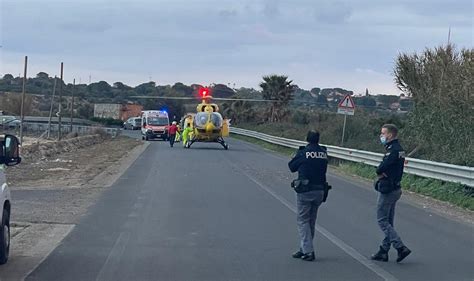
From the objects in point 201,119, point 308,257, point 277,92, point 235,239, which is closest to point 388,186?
point 308,257

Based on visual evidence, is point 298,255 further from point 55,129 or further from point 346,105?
point 55,129

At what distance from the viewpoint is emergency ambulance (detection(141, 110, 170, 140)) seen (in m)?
65.2

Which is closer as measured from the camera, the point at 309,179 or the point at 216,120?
the point at 309,179

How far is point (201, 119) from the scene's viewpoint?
156 feet

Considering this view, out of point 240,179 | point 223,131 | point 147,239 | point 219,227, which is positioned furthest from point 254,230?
point 223,131

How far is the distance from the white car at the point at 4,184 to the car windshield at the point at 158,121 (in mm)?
55347

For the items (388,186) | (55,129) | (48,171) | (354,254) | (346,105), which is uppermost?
(346,105)

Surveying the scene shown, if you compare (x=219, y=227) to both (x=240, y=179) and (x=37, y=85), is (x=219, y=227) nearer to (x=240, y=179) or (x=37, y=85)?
(x=240, y=179)

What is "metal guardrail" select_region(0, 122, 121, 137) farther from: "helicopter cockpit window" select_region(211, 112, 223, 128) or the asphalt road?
the asphalt road

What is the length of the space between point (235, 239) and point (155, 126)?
2098 inches

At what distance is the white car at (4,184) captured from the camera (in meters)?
9.41

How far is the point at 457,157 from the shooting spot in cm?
2400

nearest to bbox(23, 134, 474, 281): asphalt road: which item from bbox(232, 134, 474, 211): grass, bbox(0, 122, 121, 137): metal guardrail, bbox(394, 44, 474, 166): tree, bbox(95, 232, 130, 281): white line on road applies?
bbox(95, 232, 130, 281): white line on road

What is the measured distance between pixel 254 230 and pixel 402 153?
3.35m
